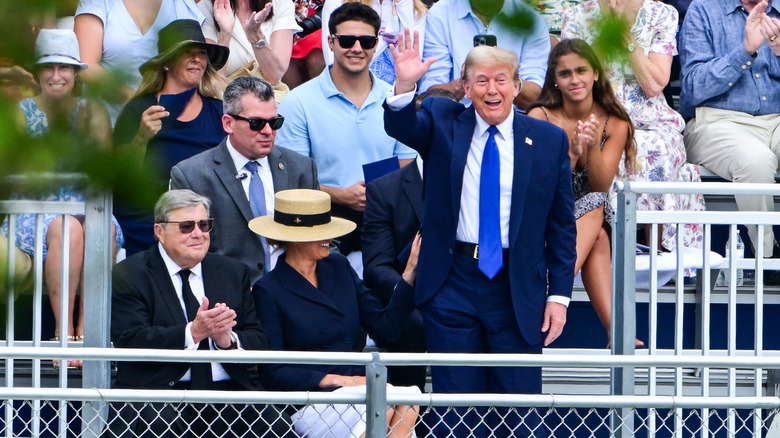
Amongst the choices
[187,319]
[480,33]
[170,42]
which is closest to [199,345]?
[187,319]

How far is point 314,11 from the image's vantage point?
6.70 meters

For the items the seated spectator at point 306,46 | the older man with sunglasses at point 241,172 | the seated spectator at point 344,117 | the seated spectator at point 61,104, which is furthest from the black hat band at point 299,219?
the seated spectator at point 61,104

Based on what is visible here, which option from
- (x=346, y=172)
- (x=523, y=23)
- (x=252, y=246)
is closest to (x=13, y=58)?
(x=523, y=23)

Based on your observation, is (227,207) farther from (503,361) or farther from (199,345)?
(503,361)

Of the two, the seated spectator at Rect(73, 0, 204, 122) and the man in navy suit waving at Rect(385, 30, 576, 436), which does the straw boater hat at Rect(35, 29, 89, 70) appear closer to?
the seated spectator at Rect(73, 0, 204, 122)

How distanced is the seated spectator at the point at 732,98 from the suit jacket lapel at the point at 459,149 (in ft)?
6.96

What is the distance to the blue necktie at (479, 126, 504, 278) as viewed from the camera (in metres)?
4.53

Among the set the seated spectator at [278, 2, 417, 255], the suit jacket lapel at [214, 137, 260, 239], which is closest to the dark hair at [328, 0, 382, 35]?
the seated spectator at [278, 2, 417, 255]

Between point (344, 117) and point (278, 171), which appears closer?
point (278, 171)

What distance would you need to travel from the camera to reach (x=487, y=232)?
4543 mm

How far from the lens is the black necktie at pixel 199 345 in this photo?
4457mm

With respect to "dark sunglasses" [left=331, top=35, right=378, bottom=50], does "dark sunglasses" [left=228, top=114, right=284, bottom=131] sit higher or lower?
lower

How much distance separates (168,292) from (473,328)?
1223mm

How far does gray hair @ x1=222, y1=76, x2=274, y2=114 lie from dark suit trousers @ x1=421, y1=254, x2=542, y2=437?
118cm
